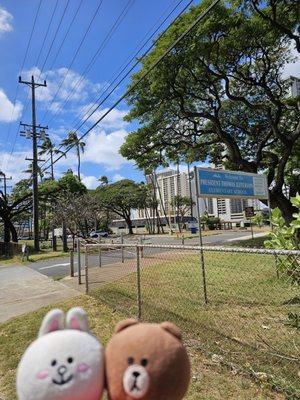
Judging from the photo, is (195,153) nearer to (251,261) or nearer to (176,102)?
(176,102)

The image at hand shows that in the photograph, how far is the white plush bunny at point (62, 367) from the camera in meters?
1.91

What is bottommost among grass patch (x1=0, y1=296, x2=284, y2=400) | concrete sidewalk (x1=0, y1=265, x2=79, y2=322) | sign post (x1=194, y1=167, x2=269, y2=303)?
grass patch (x1=0, y1=296, x2=284, y2=400)

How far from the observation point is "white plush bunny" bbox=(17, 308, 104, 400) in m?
1.91

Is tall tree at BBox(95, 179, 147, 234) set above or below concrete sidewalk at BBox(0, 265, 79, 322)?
above

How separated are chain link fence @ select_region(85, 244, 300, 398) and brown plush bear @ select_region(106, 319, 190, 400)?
2.04m

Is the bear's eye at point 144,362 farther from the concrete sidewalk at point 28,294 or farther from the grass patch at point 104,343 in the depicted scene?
the concrete sidewalk at point 28,294

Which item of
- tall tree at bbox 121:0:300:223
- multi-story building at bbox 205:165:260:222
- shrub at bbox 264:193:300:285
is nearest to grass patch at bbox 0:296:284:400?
shrub at bbox 264:193:300:285

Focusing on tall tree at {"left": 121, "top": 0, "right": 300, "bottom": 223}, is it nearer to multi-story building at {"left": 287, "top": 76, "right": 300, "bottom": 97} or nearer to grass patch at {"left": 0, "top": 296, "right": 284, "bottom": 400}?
multi-story building at {"left": 287, "top": 76, "right": 300, "bottom": 97}

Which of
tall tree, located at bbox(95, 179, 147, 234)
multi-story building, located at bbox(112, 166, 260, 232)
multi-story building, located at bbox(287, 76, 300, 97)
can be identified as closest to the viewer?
multi-story building, located at bbox(287, 76, 300, 97)

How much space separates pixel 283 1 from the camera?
15.4 m

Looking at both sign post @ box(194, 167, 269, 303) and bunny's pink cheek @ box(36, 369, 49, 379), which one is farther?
sign post @ box(194, 167, 269, 303)

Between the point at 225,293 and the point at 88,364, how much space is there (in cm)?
607

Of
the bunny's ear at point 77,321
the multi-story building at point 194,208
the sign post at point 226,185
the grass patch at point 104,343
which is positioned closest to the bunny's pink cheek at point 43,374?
the bunny's ear at point 77,321

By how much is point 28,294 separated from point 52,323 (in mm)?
9333
